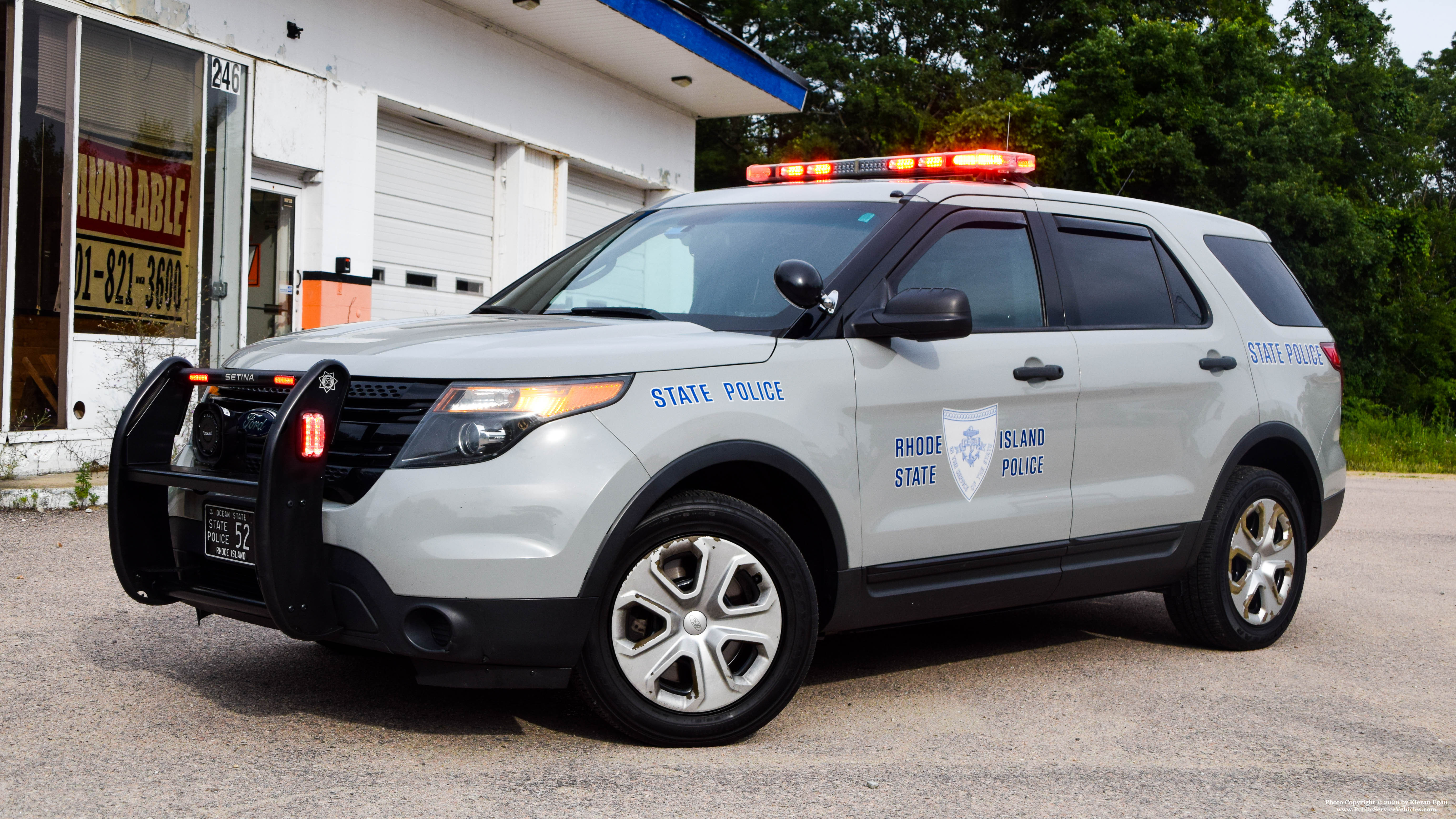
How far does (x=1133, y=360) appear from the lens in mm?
5273

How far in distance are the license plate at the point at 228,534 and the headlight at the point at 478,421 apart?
1.74 ft

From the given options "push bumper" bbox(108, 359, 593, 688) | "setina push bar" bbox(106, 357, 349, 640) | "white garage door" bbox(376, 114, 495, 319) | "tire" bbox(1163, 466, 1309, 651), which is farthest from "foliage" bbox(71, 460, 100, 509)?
"tire" bbox(1163, 466, 1309, 651)

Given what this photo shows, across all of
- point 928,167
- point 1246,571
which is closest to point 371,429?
point 928,167

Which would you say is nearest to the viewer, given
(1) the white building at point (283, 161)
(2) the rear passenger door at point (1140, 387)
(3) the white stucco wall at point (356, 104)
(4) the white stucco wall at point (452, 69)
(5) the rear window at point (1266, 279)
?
(2) the rear passenger door at point (1140, 387)

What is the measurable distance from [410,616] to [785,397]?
4.30 ft

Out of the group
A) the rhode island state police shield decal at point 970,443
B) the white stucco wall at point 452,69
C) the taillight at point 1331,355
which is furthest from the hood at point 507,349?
the white stucco wall at point 452,69

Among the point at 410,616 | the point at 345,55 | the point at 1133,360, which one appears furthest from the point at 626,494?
the point at 345,55

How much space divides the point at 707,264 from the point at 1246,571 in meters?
2.82

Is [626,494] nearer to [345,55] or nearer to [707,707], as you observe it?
[707,707]

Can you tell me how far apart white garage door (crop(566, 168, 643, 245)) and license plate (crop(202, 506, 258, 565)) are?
41.4 feet

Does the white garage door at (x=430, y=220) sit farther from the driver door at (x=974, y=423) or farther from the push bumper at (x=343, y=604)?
the push bumper at (x=343, y=604)

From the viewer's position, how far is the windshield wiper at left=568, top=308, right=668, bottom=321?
464 cm

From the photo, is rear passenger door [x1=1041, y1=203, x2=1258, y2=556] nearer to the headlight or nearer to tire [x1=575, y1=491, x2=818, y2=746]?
tire [x1=575, y1=491, x2=818, y2=746]

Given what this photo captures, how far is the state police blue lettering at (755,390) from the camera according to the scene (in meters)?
4.09
